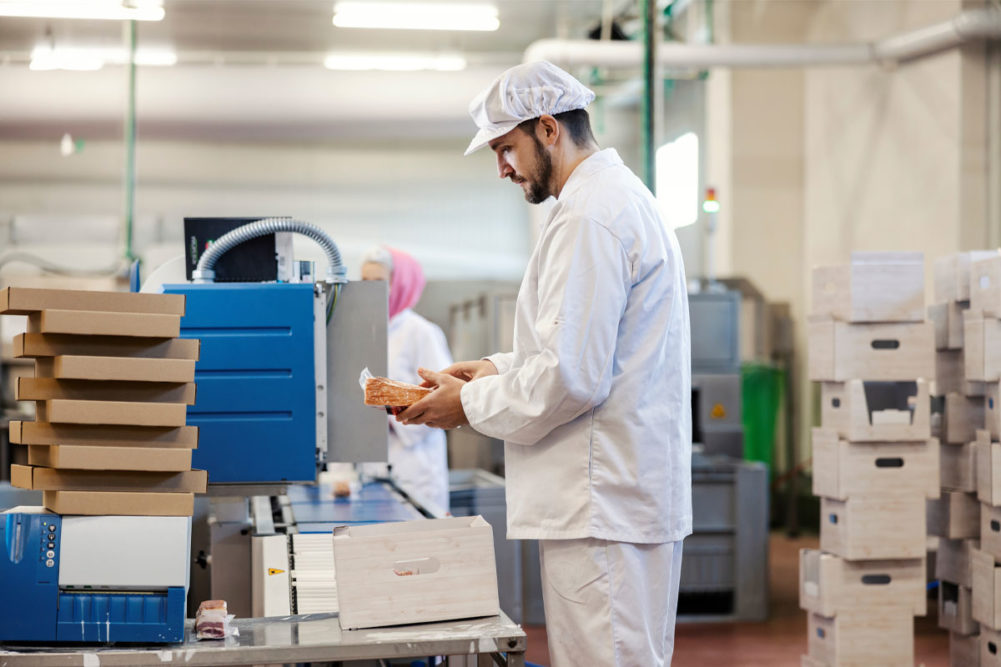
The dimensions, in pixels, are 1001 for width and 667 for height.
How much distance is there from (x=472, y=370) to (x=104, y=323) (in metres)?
0.59

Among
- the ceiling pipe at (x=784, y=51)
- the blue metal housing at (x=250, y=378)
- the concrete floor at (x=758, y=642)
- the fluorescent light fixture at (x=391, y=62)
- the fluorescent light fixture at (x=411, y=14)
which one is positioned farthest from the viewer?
→ the fluorescent light fixture at (x=391, y=62)

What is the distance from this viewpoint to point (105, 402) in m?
1.62

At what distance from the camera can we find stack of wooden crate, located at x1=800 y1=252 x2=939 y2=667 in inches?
126

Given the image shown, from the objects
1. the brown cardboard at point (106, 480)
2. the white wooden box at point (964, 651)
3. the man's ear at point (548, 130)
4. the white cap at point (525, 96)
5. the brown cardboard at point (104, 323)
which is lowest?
the white wooden box at point (964, 651)

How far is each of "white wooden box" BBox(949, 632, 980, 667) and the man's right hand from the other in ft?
7.14

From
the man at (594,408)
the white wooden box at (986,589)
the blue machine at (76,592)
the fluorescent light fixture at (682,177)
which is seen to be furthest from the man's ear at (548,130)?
the fluorescent light fixture at (682,177)

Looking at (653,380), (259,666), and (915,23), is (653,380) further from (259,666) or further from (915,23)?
(915,23)

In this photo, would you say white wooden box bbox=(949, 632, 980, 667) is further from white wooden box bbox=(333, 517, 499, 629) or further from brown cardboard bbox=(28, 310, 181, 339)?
brown cardboard bbox=(28, 310, 181, 339)

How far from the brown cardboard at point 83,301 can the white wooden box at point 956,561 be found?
2561 mm

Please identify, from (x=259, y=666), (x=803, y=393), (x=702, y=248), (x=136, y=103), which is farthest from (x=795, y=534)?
(x=259, y=666)

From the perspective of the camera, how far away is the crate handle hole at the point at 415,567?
155cm

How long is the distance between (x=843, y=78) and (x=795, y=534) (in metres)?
2.70

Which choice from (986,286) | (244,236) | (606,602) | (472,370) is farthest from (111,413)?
(986,286)

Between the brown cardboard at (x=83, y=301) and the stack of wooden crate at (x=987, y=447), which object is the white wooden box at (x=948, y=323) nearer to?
the stack of wooden crate at (x=987, y=447)
